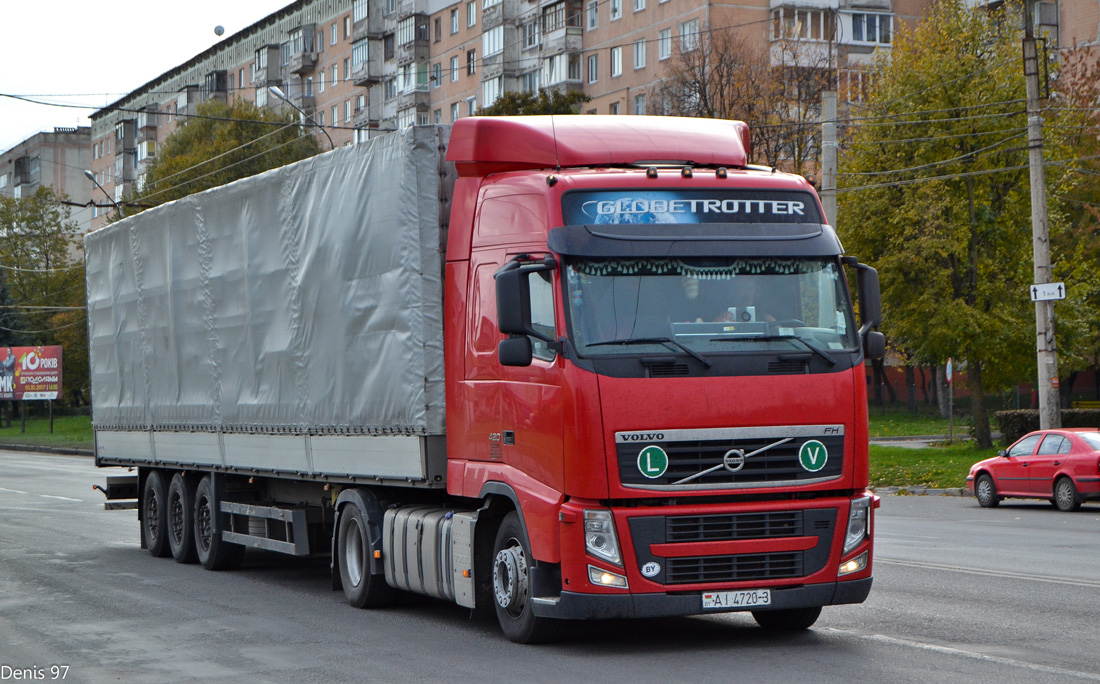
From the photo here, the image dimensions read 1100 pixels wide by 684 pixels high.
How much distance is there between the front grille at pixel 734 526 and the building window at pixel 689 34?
1955 inches

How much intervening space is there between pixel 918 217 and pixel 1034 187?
737 centimetres

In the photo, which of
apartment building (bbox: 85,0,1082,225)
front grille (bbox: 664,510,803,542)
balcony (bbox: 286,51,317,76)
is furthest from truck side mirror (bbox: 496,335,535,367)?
balcony (bbox: 286,51,317,76)

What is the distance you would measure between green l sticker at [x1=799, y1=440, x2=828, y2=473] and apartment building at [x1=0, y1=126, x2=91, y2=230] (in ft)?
386

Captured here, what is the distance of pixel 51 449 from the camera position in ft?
195

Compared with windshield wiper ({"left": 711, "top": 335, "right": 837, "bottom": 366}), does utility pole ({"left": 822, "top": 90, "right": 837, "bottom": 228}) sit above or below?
above

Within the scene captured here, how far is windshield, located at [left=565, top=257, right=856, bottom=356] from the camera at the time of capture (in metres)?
Answer: 9.24

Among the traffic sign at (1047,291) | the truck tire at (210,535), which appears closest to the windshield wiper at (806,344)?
the truck tire at (210,535)

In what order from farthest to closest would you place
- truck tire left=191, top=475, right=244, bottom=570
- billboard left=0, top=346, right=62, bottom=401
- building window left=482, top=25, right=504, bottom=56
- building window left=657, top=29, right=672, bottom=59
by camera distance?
1. billboard left=0, top=346, right=62, bottom=401
2. building window left=482, top=25, right=504, bottom=56
3. building window left=657, top=29, right=672, bottom=59
4. truck tire left=191, top=475, right=244, bottom=570

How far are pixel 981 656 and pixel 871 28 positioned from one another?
184 feet

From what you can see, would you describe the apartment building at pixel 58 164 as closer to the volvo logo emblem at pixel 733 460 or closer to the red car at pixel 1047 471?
the red car at pixel 1047 471

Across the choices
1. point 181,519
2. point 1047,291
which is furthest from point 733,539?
point 1047,291

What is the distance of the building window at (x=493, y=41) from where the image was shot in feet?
228

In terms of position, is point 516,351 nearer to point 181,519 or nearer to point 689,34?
point 181,519

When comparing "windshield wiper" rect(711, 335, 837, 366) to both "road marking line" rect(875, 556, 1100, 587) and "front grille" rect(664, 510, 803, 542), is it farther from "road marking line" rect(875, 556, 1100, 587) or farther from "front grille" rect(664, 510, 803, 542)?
"road marking line" rect(875, 556, 1100, 587)
